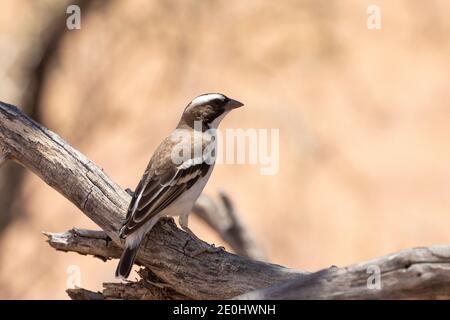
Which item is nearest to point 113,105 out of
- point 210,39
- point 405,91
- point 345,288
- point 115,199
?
point 210,39

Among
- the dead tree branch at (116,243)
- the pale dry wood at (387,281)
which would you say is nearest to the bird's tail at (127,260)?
the dead tree branch at (116,243)

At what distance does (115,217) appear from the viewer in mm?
5355

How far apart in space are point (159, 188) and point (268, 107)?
6197 millimetres

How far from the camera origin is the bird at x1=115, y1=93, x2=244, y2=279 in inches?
203

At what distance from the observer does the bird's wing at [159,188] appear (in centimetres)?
517

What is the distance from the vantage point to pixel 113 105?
12.8 meters

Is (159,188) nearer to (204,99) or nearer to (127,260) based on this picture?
(127,260)

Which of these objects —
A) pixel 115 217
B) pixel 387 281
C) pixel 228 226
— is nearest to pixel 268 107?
pixel 228 226

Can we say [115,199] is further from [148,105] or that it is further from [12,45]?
[148,105]

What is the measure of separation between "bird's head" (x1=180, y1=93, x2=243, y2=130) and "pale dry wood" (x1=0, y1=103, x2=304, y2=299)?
1096 millimetres

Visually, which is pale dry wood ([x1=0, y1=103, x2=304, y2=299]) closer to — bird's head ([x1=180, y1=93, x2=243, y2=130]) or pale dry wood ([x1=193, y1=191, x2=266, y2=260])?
bird's head ([x1=180, y1=93, x2=243, y2=130])

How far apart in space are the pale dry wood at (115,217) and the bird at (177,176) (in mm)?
128

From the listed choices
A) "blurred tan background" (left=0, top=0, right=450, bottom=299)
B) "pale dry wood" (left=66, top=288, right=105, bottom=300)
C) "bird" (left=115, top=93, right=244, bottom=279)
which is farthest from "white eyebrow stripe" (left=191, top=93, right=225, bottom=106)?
"blurred tan background" (left=0, top=0, right=450, bottom=299)

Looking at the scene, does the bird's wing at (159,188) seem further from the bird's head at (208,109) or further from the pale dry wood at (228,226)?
the pale dry wood at (228,226)
